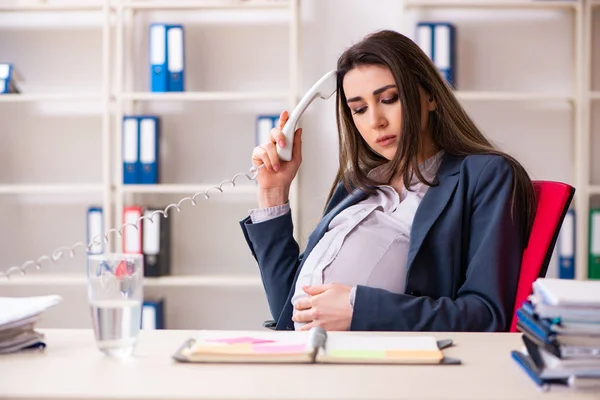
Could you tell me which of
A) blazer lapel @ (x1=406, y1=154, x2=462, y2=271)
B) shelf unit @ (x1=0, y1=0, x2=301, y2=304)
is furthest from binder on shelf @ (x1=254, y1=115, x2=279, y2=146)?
blazer lapel @ (x1=406, y1=154, x2=462, y2=271)

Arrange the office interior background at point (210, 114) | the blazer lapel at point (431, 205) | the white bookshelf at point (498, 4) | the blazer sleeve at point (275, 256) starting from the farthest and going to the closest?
the office interior background at point (210, 114), the white bookshelf at point (498, 4), the blazer sleeve at point (275, 256), the blazer lapel at point (431, 205)

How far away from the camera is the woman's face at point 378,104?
1776 millimetres

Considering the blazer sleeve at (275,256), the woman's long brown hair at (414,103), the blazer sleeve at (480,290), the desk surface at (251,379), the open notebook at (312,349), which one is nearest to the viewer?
the desk surface at (251,379)

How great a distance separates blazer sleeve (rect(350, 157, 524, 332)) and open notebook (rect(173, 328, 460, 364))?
32 cm

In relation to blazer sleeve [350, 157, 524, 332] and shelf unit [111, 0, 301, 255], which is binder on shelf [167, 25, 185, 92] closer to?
shelf unit [111, 0, 301, 255]

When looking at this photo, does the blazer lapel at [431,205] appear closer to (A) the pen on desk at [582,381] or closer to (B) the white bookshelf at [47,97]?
(A) the pen on desk at [582,381]

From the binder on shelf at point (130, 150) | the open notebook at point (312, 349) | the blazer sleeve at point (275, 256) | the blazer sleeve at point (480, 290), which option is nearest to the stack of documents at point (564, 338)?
the open notebook at point (312, 349)

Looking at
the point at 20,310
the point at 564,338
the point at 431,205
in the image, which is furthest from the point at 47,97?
the point at 564,338

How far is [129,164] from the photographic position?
11.0 ft

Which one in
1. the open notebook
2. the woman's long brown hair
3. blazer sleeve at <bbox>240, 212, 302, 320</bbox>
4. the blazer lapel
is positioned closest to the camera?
the open notebook

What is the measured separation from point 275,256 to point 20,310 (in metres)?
0.85

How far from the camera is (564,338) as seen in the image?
2.96 feet

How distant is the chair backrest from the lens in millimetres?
1548

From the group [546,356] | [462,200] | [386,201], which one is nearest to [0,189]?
[386,201]
